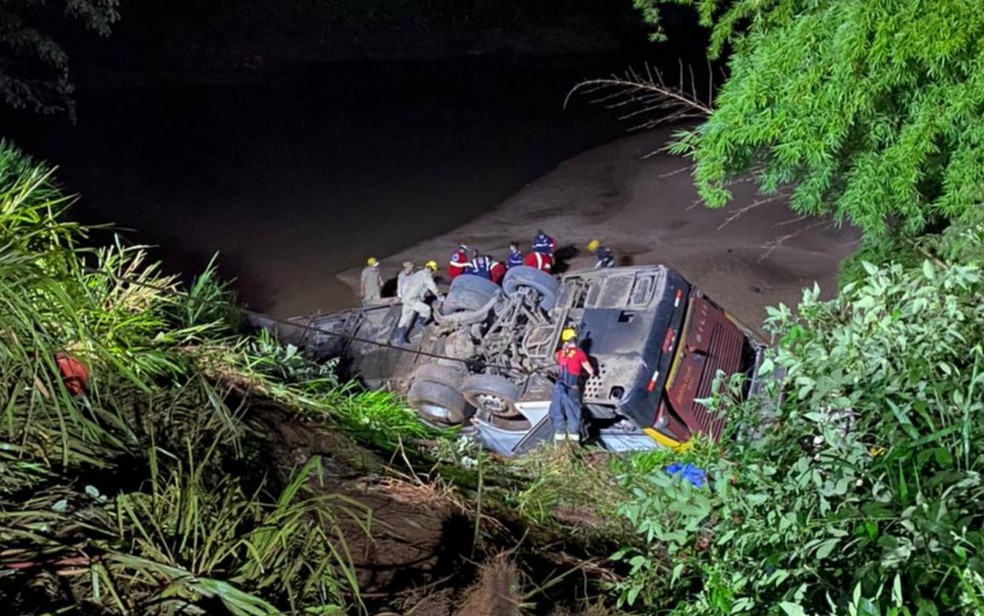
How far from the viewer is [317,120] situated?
2248cm

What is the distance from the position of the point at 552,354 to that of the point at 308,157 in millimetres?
14038

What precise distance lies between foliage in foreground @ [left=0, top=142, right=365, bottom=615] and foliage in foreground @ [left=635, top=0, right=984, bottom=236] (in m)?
5.61

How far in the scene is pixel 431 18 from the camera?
93.0 ft

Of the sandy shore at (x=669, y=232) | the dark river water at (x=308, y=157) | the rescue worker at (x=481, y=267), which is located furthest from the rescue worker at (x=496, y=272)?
the dark river water at (x=308, y=157)

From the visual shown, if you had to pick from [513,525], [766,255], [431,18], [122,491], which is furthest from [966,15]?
[431,18]

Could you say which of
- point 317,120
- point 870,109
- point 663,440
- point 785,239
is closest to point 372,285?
point 663,440

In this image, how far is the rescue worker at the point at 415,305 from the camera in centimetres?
907

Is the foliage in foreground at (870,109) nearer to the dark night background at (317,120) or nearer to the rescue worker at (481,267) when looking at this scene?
the rescue worker at (481,267)

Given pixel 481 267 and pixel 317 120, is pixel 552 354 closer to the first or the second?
pixel 481 267

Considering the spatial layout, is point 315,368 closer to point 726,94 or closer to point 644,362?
point 644,362

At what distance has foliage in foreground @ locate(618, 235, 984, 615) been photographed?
72.4 inches

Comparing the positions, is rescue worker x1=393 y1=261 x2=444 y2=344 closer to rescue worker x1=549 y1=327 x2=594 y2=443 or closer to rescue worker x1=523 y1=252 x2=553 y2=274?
rescue worker x1=549 y1=327 x2=594 y2=443

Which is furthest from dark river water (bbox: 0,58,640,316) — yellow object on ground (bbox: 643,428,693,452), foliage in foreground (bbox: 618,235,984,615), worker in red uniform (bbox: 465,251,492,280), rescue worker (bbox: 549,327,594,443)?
foliage in foreground (bbox: 618,235,984,615)

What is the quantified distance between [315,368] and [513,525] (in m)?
3.47
